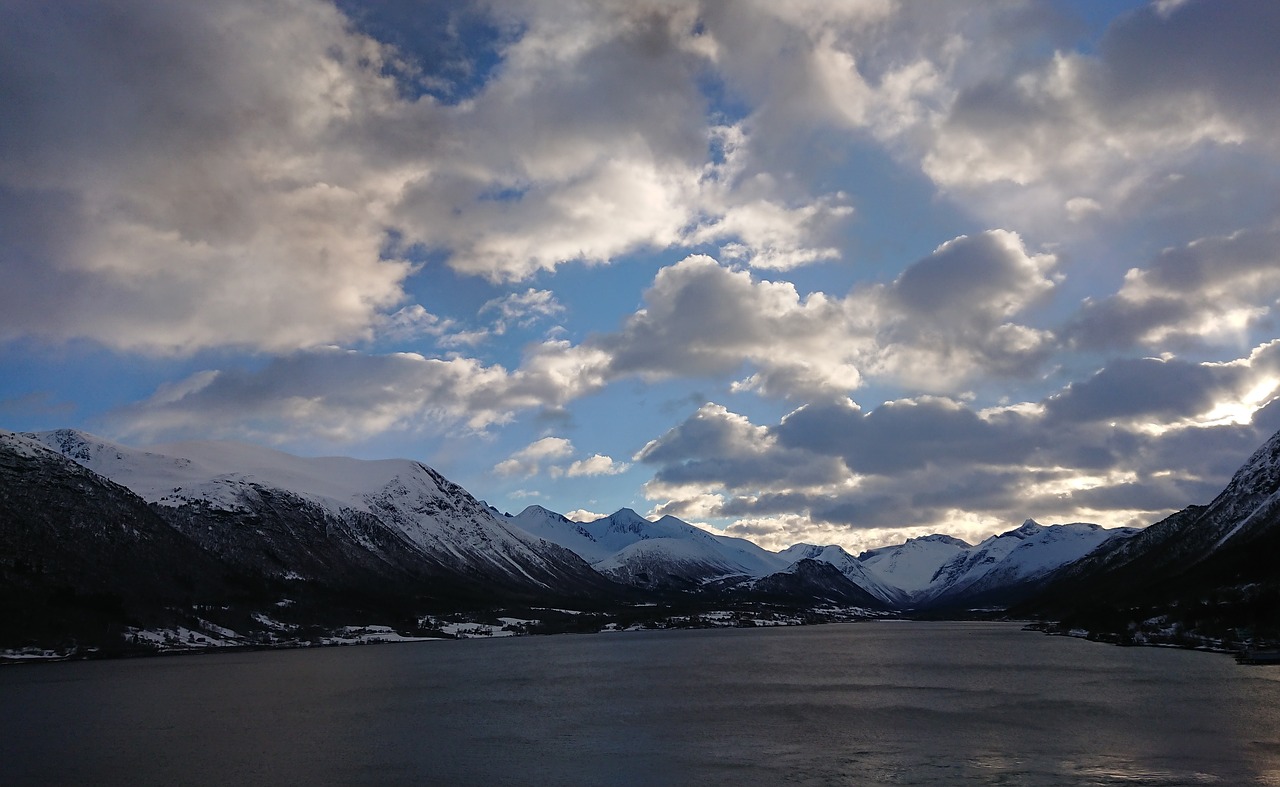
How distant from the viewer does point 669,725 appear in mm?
76500

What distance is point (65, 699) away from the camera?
104 m

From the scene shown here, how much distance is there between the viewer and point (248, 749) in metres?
67.9

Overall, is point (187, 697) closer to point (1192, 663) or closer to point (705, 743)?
point (705, 743)

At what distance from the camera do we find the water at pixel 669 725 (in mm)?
55438

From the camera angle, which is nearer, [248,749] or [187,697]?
[248,749]

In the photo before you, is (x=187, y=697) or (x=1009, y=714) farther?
(x=187, y=697)

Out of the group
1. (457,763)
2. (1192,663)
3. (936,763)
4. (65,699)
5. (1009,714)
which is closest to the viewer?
(936,763)

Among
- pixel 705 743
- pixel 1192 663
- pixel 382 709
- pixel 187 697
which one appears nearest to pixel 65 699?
pixel 187 697

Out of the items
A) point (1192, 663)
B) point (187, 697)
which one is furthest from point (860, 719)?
point (187, 697)

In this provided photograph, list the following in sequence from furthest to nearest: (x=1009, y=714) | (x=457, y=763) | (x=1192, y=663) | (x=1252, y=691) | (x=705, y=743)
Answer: (x=1192, y=663) → (x=1252, y=691) → (x=1009, y=714) → (x=705, y=743) → (x=457, y=763)

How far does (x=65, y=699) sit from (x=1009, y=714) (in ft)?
355

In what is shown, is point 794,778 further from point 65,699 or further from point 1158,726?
point 65,699

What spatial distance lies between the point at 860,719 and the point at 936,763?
23.1 meters

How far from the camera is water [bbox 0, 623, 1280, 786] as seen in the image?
55438mm
